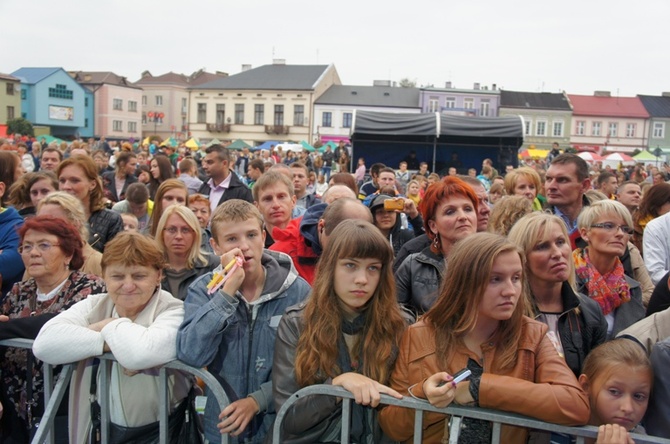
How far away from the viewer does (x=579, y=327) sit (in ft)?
9.34

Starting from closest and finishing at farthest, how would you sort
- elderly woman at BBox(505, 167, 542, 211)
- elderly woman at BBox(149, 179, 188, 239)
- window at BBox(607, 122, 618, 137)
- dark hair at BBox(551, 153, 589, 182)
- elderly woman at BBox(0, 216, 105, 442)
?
1. elderly woman at BBox(0, 216, 105, 442)
2. dark hair at BBox(551, 153, 589, 182)
3. elderly woman at BBox(149, 179, 188, 239)
4. elderly woman at BBox(505, 167, 542, 211)
5. window at BBox(607, 122, 618, 137)

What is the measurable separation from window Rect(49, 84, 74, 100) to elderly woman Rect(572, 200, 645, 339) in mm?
75353

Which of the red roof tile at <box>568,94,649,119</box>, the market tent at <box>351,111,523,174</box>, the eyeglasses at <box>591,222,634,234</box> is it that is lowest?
the eyeglasses at <box>591,222,634,234</box>

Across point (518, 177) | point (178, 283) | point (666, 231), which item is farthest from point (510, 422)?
point (518, 177)

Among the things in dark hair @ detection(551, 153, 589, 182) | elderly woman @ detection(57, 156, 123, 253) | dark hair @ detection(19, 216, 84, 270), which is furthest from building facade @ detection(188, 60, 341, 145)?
dark hair @ detection(19, 216, 84, 270)

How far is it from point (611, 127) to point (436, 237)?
73299 mm

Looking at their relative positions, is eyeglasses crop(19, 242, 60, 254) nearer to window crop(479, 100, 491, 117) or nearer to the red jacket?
the red jacket

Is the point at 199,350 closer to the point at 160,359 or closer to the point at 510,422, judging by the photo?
the point at 160,359

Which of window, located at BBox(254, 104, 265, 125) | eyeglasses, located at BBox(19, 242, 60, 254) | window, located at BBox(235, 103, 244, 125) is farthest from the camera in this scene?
window, located at BBox(235, 103, 244, 125)

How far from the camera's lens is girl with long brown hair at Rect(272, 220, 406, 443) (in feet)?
8.11

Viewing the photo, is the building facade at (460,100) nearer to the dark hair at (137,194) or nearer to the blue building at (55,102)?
the blue building at (55,102)

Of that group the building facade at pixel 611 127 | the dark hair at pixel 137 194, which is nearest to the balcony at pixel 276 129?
the building facade at pixel 611 127

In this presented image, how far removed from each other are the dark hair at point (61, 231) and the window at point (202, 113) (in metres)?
64.7

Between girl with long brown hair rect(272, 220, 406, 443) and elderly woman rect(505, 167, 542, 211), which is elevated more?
elderly woman rect(505, 167, 542, 211)
